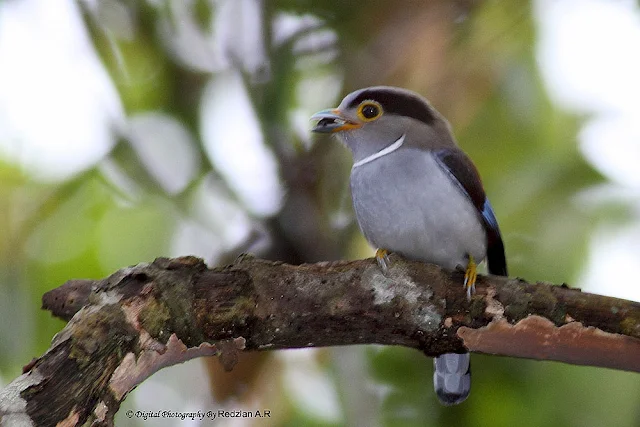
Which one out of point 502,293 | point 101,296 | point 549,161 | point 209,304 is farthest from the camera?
point 549,161

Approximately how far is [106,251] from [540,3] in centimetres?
313

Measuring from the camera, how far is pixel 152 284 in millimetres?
2410

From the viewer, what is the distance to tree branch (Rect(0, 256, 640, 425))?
87.7 inches

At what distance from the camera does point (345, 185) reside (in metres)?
4.76

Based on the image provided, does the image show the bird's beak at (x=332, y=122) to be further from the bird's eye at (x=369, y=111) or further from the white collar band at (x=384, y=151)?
the white collar band at (x=384, y=151)

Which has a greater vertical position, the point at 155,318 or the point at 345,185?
the point at 155,318

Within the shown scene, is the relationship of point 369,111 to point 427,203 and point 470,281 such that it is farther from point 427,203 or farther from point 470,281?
point 470,281

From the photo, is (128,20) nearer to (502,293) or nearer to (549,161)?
(549,161)

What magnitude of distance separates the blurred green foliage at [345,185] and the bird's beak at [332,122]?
0.46m

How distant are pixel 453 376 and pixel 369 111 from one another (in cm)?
132

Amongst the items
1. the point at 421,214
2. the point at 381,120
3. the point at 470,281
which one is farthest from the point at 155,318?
the point at 381,120

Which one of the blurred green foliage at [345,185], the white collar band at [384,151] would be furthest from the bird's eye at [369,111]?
the blurred green foliage at [345,185]

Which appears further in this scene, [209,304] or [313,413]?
[313,413]

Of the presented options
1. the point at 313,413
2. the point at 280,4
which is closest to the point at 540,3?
the point at 280,4
